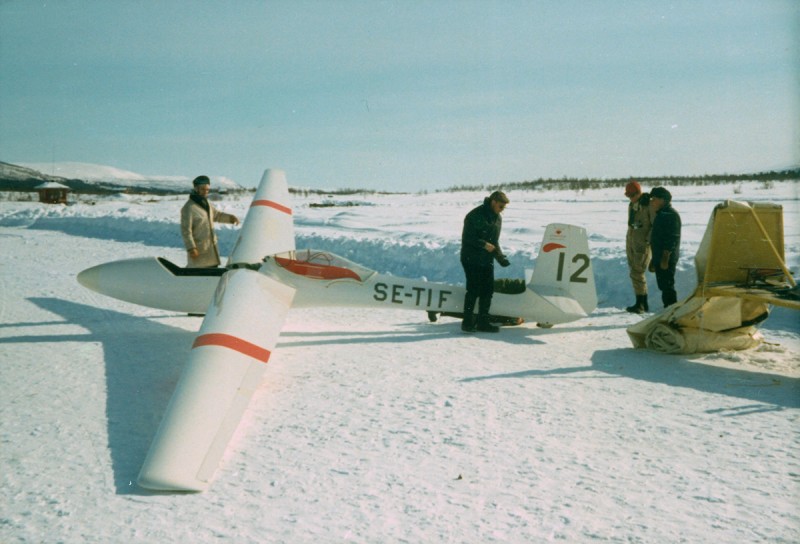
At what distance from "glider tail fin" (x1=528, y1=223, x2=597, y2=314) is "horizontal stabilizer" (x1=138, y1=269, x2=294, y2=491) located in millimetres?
3857

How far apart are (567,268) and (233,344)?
5048 millimetres

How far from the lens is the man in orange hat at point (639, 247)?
941 centimetres

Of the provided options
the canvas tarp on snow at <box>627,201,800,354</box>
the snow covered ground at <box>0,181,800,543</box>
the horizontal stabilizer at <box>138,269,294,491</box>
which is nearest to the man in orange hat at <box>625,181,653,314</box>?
the snow covered ground at <box>0,181,800,543</box>

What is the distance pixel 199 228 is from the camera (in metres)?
9.41

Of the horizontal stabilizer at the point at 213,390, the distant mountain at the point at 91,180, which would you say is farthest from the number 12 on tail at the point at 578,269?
the distant mountain at the point at 91,180

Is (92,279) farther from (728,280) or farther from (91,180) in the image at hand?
(91,180)

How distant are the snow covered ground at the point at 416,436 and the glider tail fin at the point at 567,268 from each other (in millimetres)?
576

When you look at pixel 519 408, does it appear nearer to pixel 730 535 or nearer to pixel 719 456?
pixel 719 456

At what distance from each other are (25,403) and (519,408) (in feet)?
14.8

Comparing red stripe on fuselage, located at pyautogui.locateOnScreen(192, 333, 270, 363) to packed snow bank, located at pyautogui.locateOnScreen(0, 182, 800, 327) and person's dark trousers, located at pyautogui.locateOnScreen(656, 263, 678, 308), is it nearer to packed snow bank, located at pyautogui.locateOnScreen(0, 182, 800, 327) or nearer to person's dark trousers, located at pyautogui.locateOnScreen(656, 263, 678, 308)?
packed snow bank, located at pyautogui.locateOnScreen(0, 182, 800, 327)

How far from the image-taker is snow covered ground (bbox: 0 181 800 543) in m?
3.38

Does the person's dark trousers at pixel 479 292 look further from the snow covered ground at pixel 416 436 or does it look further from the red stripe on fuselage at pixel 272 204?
the red stripe on fuselage at pixel 272 204

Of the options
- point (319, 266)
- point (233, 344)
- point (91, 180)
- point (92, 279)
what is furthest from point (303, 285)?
point (91, 180)

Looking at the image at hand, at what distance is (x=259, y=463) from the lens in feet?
13.7
